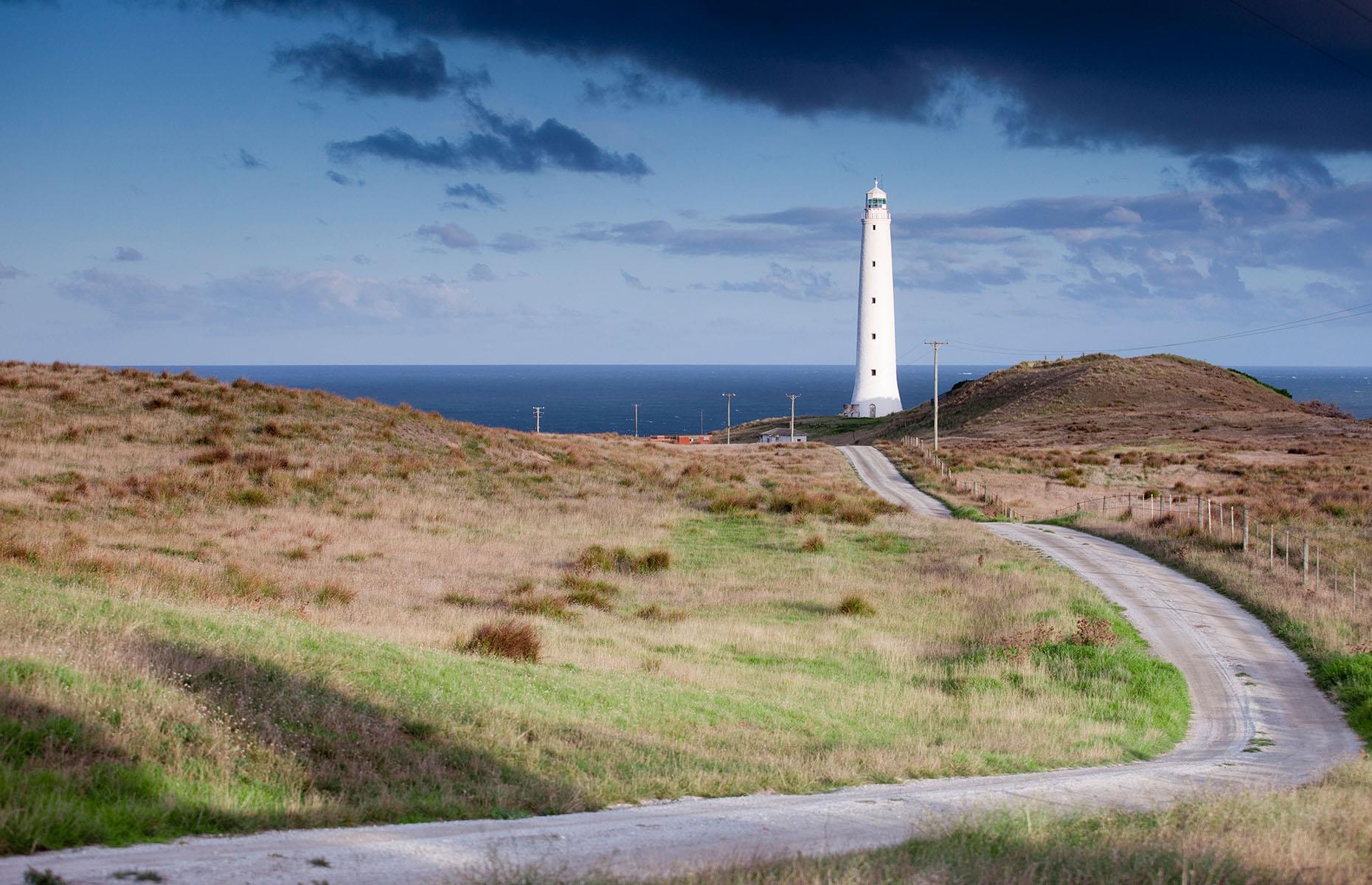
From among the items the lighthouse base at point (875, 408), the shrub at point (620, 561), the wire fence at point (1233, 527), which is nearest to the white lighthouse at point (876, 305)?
the lighthouse base at point (875, 408)

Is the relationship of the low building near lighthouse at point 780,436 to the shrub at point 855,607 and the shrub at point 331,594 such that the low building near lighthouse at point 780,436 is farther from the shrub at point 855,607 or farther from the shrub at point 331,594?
the shrub at point 331,594

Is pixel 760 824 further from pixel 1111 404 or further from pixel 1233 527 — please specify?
pixel 1111 404

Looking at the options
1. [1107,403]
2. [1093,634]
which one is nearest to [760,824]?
[1093,634]

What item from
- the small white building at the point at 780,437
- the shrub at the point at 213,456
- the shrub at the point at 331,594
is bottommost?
the shrub at the point at 331,594

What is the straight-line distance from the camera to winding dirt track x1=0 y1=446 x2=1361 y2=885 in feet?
22.2

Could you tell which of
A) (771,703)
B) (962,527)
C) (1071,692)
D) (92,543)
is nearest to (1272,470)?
(962,527)

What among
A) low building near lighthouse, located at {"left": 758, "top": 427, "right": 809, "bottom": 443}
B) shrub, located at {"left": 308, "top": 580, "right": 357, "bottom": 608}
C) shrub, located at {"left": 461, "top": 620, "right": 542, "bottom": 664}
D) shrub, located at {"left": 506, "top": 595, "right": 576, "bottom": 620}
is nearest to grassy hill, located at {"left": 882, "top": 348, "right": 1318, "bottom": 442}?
low building near lighthouse, located at {"left": 758, "top": 427, "right": 809, "bottom": 443}

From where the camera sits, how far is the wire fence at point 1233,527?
85.0 ft

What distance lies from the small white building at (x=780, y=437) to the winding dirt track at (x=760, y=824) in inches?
2894

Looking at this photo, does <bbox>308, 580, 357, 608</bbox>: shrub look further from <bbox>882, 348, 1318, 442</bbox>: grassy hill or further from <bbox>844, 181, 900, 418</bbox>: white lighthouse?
<bbox>844, 181, 900, 418</bbox>: white lighthouse

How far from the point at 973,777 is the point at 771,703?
3.64 metres

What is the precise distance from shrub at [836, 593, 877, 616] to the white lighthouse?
7995cm

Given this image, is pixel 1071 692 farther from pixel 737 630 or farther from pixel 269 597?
pixel 269 597

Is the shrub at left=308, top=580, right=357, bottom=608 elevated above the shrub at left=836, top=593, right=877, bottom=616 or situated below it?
above
